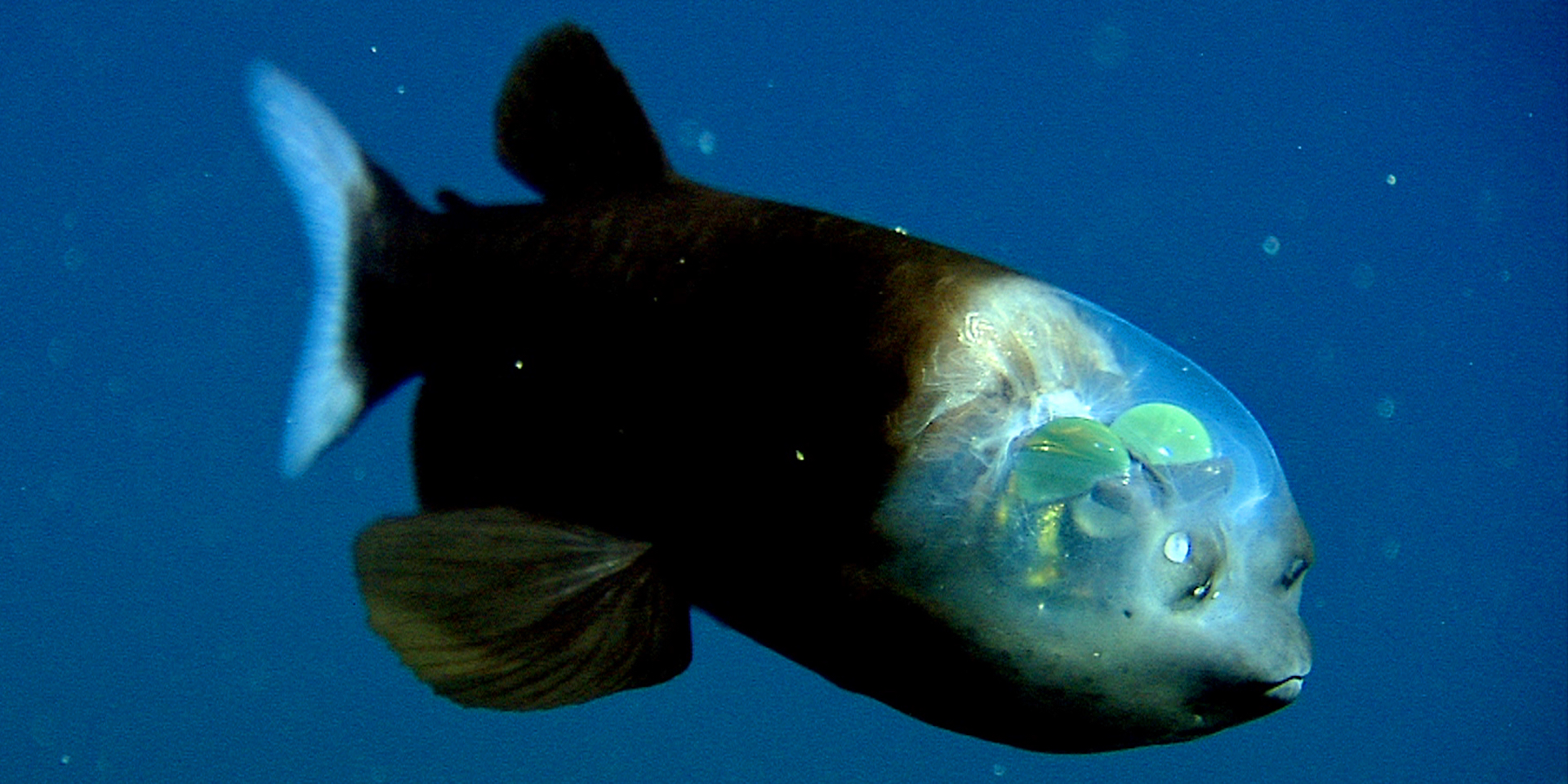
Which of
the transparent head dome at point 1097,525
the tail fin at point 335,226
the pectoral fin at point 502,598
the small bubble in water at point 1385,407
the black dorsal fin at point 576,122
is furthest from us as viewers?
the small bubble in water at point 1385,407

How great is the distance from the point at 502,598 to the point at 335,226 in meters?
0.92

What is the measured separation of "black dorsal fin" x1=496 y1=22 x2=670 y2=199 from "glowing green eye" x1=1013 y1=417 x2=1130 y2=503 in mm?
873

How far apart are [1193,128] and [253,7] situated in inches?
594

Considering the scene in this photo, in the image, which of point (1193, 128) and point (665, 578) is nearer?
point (665, 578)

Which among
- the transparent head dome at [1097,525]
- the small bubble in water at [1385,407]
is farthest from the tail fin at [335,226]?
the small bubble in water at [1385,407]

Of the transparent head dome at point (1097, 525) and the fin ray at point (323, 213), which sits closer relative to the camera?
the transparent head dome at point (1097, 525)

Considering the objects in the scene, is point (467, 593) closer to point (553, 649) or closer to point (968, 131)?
point (553, 649)

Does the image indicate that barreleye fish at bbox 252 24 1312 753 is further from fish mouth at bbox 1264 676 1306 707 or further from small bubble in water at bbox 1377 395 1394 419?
small bubble in water at bbox 1377 395 1394 419

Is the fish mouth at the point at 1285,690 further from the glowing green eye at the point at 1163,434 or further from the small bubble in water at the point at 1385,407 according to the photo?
the small bubble in water at the point at 1385,407

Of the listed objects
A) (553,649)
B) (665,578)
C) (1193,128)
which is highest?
(1193,128)

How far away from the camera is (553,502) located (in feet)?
5.11

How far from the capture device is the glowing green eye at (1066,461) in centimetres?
115

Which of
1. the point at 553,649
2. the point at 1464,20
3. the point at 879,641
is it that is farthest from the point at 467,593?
the point at 1464,20

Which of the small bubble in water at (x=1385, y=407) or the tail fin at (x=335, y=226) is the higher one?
the small bubble in water at (x=1385, y=407)
